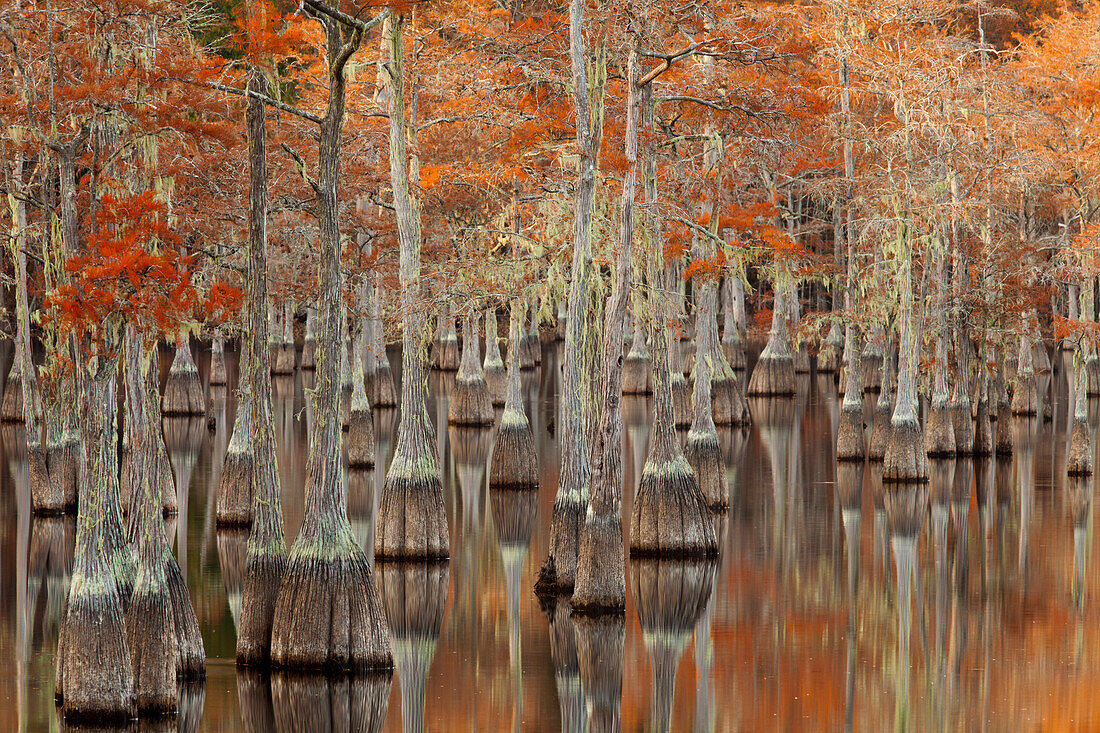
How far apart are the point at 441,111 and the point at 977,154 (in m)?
10.8

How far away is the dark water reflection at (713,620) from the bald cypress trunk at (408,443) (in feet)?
1.31

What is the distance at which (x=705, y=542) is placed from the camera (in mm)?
19141

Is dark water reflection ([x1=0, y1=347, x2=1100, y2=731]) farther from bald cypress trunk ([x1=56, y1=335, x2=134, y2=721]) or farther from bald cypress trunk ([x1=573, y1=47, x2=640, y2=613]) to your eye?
bald cypress trunk ([x1=56, y1=335, x2=134, y2=721])

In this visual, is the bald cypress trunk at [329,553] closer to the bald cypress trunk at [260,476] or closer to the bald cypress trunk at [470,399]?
the bald cypress trunk at [260,476]

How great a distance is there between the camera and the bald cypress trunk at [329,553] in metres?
13.0

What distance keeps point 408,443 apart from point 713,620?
4.73 metres

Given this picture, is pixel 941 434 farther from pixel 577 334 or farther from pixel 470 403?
pixel 577 334

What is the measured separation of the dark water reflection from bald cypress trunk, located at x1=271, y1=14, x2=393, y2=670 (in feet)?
1.07

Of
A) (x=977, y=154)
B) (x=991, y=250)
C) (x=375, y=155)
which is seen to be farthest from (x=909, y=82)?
(x=375, y=155)

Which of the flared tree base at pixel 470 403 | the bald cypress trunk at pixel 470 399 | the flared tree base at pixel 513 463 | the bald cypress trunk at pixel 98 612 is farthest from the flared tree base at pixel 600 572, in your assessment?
the flared tree base at pixel 470 403

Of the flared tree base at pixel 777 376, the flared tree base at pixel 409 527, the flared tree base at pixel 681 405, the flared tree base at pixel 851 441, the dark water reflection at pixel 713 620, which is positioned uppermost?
the flared tree base at pixel 777 376

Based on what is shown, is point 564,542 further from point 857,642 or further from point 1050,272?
point 1050,272

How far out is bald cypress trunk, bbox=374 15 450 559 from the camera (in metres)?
18.7

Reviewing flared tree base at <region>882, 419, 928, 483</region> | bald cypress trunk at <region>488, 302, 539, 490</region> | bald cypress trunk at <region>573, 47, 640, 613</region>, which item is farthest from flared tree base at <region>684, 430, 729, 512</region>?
bald cypress trunk at <region>573, 47, 640, 613</region>
